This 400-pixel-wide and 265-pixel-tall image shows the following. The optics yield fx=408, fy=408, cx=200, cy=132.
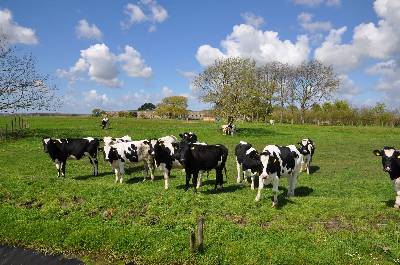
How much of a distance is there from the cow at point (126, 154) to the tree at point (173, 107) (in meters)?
113

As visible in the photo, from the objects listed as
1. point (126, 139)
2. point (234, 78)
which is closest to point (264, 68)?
point (234, 78)

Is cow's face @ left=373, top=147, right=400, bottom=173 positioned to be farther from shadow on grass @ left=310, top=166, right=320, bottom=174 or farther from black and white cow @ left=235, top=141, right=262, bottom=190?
shadow on grass @ left=310, top=166, right=320, bottom=174

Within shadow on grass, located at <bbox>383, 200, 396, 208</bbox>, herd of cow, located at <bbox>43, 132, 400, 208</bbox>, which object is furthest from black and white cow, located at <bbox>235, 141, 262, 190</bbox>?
shadow on grass, located at <bbox>383, 200, 396, 208</bbox>

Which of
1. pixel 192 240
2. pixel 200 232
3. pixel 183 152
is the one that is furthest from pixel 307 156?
pixel 192 240

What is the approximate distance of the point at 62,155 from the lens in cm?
2517

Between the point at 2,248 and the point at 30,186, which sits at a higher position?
the point at 30,186

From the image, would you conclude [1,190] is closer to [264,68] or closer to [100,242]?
[100,242]

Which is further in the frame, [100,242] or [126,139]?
[126,139]

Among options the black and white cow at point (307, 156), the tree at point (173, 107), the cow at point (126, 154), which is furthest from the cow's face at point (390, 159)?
the tree at point (173, 107)

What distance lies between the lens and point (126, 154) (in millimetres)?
22750

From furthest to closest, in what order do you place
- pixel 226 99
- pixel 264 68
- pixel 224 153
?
pixel 264 68 < pixel 226 99 < pixel 224 153

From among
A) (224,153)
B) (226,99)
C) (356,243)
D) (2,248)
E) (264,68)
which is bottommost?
(2,248)

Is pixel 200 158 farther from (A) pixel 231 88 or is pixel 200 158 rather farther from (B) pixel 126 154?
(A) pixel 231 88

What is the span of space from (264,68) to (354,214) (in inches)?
3517
